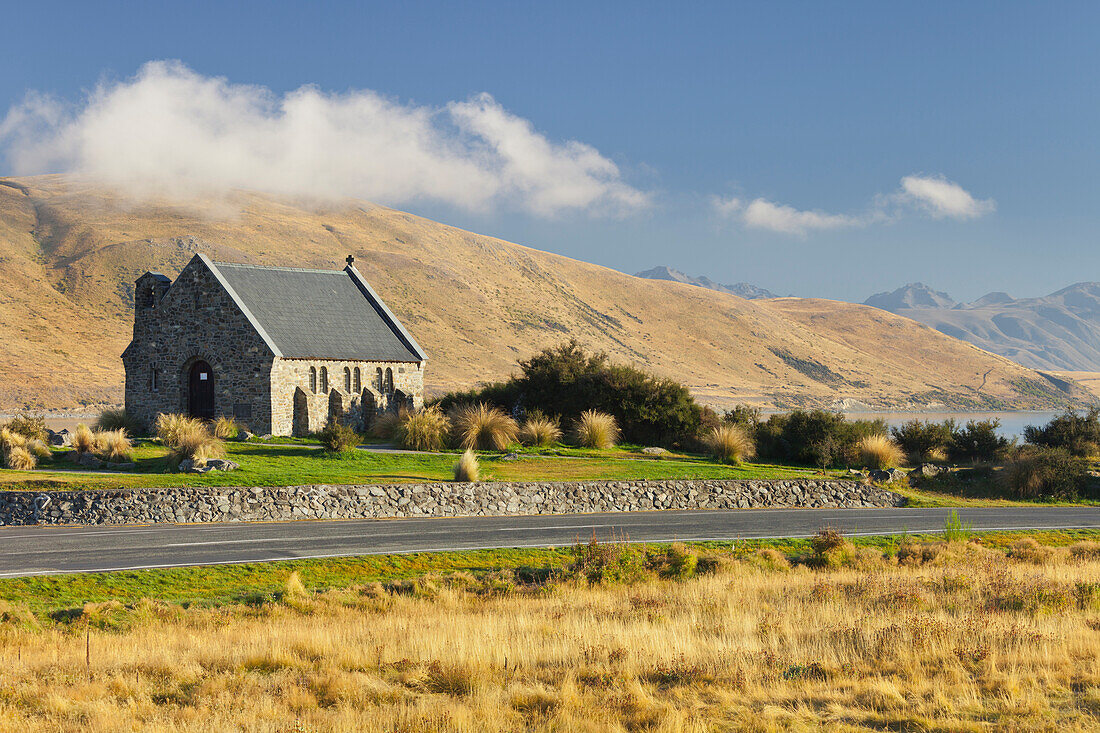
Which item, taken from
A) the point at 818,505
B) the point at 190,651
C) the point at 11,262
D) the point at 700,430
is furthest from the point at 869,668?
the point at 11,262

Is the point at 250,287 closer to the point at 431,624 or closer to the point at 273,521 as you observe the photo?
the point at 273,521

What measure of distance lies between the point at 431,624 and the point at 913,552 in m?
12.7

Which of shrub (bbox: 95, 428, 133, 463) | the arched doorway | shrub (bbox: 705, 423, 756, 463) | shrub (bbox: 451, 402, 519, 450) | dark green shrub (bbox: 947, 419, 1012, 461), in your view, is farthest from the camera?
dark green shrub (bbox: 947, 419, 1012, 461)

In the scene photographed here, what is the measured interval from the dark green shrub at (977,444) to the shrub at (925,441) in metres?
0.44

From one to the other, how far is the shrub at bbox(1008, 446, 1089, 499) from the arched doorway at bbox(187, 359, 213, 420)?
121ft

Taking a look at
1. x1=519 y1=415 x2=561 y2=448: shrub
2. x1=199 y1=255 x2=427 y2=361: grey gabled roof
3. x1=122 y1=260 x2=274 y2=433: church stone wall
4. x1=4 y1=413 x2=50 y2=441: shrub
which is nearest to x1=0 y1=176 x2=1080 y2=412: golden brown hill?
x1=122 y1=260 x2=274 y2=433: church stone wall

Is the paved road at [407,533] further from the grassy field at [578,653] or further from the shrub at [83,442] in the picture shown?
the shrub at [83,442]

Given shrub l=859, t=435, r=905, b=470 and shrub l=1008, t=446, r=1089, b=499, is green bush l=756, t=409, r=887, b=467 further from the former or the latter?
shrub l=1008, t=446, r=1089, b=499

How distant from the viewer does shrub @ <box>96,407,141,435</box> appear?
137 ft

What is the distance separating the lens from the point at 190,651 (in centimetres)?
1185

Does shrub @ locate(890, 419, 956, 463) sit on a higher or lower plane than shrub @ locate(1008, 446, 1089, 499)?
higher

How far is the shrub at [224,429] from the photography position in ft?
128

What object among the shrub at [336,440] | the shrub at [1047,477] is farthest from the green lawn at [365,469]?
the shrub at [1047,477]

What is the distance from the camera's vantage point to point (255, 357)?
42.5 meters
